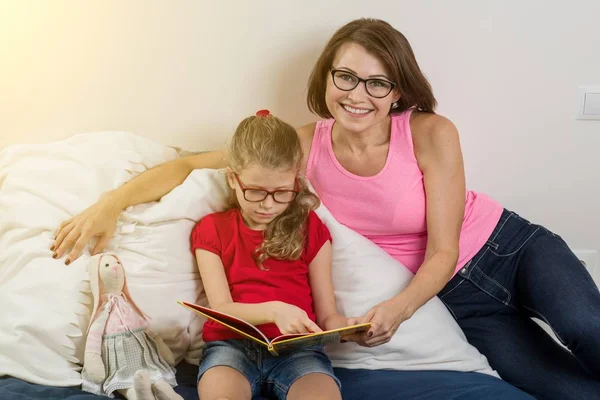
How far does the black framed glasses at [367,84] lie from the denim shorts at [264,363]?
0.62 m

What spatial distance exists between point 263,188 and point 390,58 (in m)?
0.44

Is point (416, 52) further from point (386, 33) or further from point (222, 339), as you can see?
point (222, 339)

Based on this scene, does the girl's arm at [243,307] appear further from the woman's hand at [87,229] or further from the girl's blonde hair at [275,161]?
the woman's hand at [87,229]

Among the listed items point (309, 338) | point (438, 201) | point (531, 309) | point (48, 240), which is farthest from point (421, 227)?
point (48, 240)

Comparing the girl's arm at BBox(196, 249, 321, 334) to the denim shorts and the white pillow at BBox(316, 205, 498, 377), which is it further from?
the white pillow at BBox(316, 205, 498, 377)

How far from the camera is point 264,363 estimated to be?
153cm

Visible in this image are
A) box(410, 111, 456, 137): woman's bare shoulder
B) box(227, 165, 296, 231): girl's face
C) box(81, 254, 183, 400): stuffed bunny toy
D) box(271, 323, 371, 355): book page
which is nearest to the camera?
box(271, 323, 371, 355): book page

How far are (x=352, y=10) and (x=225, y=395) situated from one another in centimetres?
114

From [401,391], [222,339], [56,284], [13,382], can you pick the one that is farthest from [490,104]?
[13,382]

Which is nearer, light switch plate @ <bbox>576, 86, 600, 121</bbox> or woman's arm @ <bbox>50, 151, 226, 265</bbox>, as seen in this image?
woman's arm @ <bbox>50, 151, 226, 265</bbox>

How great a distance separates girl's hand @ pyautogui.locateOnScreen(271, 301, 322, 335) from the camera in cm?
142

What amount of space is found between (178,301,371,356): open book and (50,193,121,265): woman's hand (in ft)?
1.15

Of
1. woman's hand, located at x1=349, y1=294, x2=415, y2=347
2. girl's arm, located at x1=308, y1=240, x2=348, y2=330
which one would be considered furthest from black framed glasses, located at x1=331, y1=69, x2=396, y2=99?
woman's hand, located at x1=349, y1=294, x2=415, y2=347

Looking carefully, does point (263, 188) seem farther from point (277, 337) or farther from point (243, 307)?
point (277, 337)
